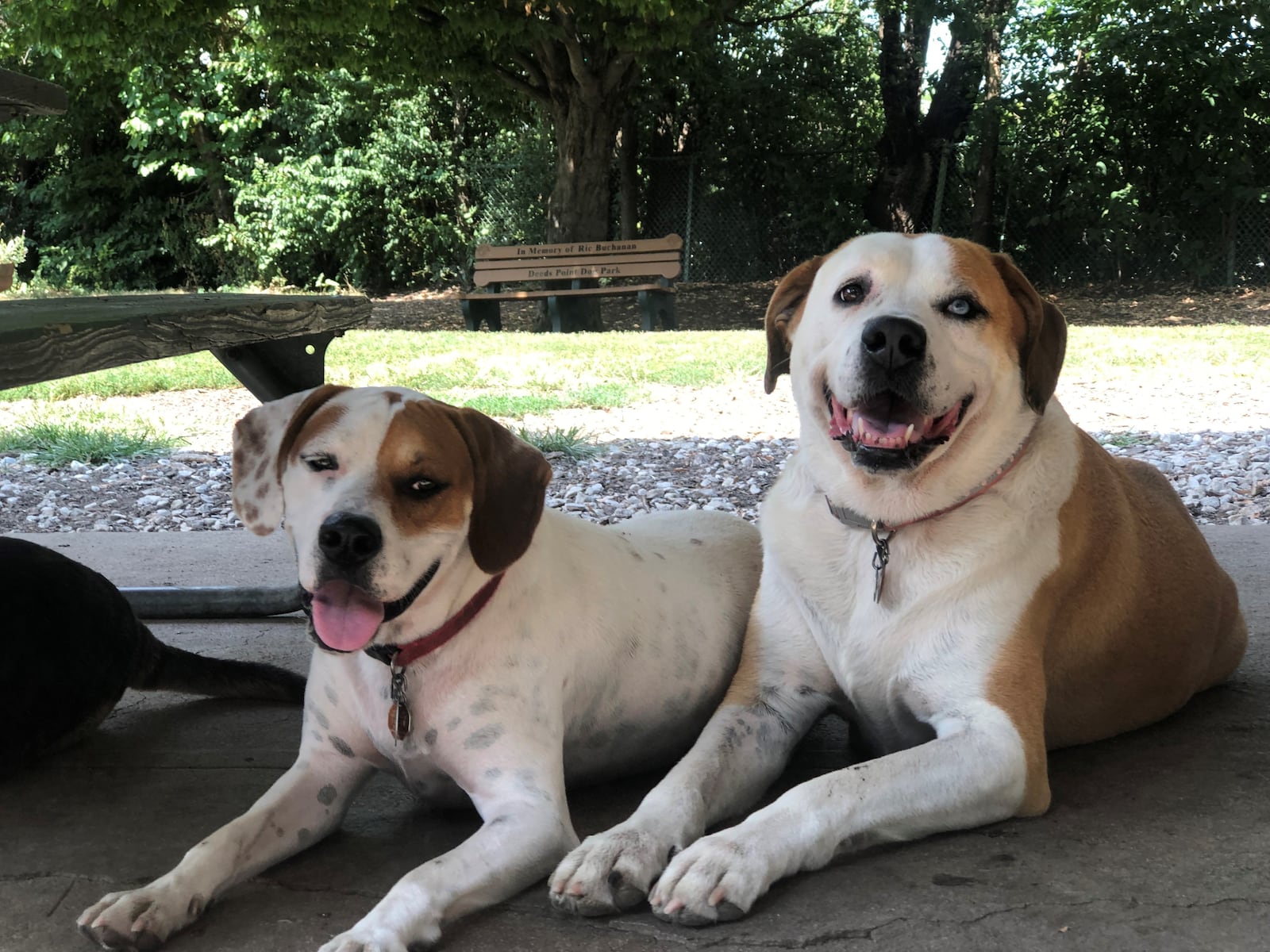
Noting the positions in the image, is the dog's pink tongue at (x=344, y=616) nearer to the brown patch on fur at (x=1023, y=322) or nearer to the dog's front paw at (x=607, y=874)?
the dog's front paw at (x=607, y=874)

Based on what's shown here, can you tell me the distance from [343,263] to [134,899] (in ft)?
60.4

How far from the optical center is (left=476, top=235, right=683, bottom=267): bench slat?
586 inches

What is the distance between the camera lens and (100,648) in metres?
3.15

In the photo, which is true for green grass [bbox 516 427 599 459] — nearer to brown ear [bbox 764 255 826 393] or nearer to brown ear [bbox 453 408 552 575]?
brown ear [bbox 764 255 826 393]

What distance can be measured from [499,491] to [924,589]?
0.97 meters

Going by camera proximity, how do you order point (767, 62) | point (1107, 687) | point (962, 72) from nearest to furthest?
point (1107, 687)
point (962, 72)
point (767, 62)

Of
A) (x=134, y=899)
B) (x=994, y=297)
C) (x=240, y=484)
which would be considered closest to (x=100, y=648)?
(x=240, y=484)

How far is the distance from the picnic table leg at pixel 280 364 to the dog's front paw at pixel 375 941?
218 centimetres

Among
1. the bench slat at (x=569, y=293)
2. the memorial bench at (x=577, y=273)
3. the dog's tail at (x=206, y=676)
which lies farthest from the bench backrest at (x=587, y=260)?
the dog's tail at (x=206, y=676)

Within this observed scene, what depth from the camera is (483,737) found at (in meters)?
2.48

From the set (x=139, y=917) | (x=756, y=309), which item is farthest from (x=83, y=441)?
(x=756, y=309)

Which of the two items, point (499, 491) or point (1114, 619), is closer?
point (499, 491)

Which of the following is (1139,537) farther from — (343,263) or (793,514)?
(343,263)

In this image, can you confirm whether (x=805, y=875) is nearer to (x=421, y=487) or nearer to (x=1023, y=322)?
(x=421, y=487)
